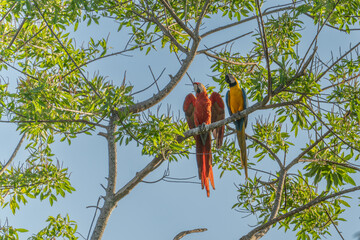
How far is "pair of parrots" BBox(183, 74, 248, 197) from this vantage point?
4.84 m

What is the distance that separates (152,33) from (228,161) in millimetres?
1953

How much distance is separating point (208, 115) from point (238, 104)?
400 mm

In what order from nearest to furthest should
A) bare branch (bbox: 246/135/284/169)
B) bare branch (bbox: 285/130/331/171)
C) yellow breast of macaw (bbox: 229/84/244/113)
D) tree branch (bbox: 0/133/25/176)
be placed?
bare branch (bbox: 285/130/331/171)
bare branch (bbox: 246/135/284/169)
yellow breast of macaw (bbox: 229/84/244/113)
tree branch (bbox: 0/133/25/176)

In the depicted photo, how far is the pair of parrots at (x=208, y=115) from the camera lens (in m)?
4.84

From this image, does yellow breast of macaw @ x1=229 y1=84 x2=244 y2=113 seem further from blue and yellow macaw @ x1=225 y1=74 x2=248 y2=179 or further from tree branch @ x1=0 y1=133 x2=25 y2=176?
tree branch @ x1=0 y1=133 x2=25 y2=176

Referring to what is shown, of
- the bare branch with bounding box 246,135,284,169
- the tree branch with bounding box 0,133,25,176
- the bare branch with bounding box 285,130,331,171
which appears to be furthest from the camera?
the tree branch with bounding box 0,133,25,176

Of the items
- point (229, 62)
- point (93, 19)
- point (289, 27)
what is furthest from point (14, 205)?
point (289, 27)

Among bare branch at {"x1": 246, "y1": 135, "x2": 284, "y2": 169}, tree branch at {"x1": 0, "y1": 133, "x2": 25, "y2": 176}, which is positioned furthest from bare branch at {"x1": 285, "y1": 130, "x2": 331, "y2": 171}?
tree branch at {"x1": 0, "y1": 133, "x2": 25, "y2": 176}

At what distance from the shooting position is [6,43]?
16.9ft

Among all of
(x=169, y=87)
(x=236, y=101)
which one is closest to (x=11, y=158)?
(x=169, y=87)

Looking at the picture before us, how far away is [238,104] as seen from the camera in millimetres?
5156

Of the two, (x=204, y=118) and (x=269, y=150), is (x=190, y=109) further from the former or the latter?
(x=269, y=150)

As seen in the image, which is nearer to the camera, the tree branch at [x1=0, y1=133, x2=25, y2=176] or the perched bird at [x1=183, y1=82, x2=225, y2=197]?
the perched bird at [x1=183, y1=82, x2=225, y2=197]

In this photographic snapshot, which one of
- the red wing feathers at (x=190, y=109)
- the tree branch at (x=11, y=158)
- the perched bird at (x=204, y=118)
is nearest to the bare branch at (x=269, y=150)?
the perched bird at (x=204, y=118)
